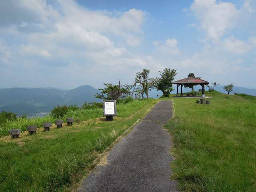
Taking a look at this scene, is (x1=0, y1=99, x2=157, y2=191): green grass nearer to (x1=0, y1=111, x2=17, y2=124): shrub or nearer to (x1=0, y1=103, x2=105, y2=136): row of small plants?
(x1=0, y1=103, x2=105, y2=136): row of small plants

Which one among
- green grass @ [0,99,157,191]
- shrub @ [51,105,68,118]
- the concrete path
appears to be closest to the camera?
the concrete path

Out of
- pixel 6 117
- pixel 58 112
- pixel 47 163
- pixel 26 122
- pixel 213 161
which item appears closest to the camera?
pixel 213 161

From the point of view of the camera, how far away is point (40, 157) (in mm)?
6305

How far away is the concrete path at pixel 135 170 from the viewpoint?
4.21 m

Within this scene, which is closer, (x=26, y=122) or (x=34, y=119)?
(x=26, y=122)

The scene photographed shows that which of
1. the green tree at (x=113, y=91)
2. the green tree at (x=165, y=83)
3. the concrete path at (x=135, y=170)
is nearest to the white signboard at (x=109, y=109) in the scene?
the concrete path at (x=135, y=170)

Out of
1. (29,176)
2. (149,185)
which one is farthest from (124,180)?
(29,176)

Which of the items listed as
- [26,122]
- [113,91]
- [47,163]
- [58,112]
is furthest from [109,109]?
[113,91]

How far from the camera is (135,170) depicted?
498 centimetres

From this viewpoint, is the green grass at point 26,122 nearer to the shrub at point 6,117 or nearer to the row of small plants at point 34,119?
the row of small plants at point 34,119

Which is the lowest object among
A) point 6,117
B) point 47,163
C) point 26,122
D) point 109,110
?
point 47,163

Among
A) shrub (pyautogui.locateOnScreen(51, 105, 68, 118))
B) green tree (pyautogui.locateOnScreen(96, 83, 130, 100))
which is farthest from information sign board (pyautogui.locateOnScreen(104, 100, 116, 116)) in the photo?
green tree (pyautogui.locateOnScreen(96, 83, 130, 100))

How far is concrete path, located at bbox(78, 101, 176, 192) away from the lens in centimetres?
421

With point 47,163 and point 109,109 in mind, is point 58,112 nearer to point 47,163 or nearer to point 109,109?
point 109,109
